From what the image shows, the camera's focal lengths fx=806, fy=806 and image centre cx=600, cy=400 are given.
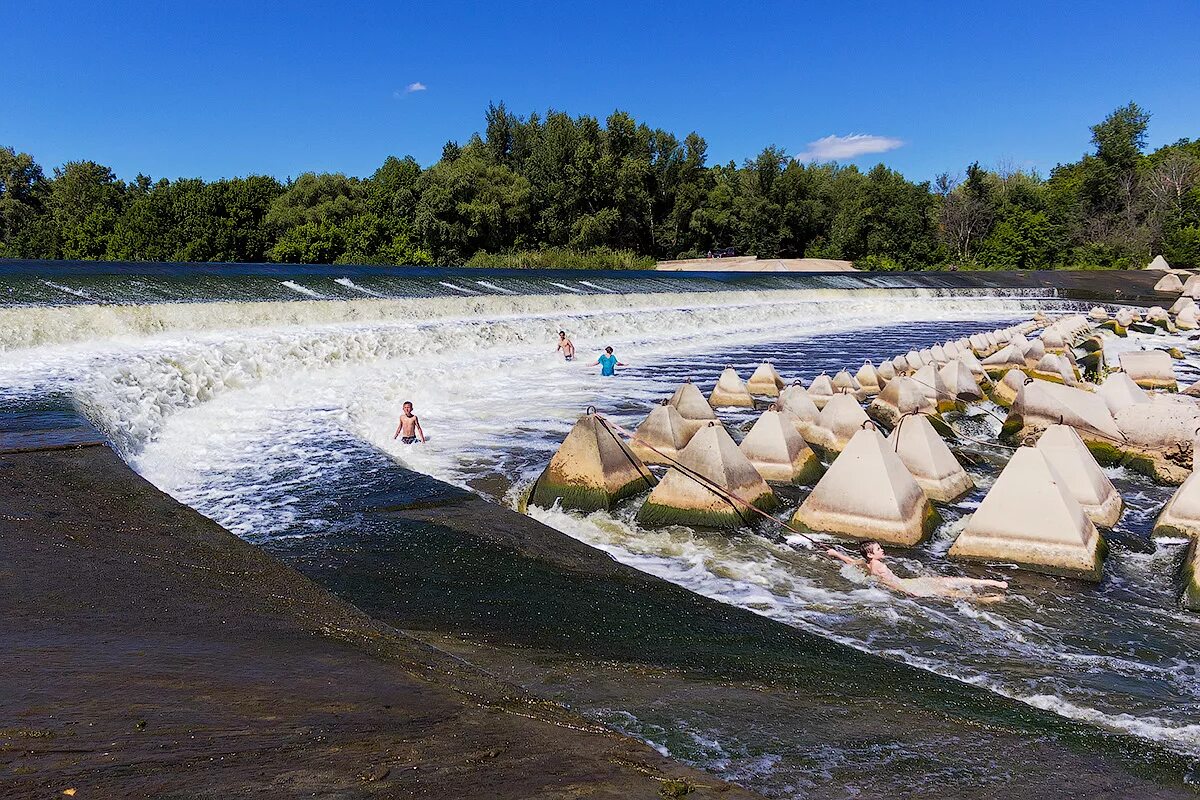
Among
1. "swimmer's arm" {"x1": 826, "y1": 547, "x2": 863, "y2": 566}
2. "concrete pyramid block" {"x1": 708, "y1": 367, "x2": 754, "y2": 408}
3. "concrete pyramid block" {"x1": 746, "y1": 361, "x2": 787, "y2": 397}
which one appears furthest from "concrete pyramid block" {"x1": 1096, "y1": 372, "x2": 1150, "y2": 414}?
"swimmer's arm" {"x1": 826, "y1": 547, "x2": 863, "y2": 566}

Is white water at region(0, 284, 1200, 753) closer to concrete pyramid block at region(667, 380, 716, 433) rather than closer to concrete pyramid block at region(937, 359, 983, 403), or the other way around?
concrete pyramid block at region(667, 380, 716, 433)

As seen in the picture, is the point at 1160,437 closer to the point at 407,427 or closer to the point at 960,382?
the point at 960,382

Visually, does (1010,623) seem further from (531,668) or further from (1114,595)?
(531,668)

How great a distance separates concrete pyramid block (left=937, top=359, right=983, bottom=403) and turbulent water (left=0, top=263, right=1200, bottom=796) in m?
0.79

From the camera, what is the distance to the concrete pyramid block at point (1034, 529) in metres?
A: 6.04

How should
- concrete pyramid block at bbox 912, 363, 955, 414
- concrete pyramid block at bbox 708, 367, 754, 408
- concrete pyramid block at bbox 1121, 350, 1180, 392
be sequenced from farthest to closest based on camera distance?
1. concrete pyramid block at bbox 1121, 350, 1180, 392
2. concrete pyramid block at bbox 708, 367, 754, 408
3. concrete pyramid block at bbox 912, 363, 955, 414

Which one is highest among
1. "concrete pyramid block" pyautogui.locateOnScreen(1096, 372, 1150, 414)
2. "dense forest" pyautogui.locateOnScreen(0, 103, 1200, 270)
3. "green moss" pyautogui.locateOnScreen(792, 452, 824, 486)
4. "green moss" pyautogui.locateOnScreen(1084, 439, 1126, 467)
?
"dense forest" pyautogui.locateOnScreen(0, 103, 1200, 270)

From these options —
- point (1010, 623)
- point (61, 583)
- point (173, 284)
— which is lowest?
point (1010, 623)

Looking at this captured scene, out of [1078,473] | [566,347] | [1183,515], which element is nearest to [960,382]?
[1078,473]

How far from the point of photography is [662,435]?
30.6 ft

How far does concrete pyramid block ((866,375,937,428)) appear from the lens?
37.3 ft

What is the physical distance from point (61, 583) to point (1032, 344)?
18442mm

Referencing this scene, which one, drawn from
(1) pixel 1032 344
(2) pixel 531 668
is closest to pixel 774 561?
(2) pixel 531 668

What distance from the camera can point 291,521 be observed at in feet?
20.3
